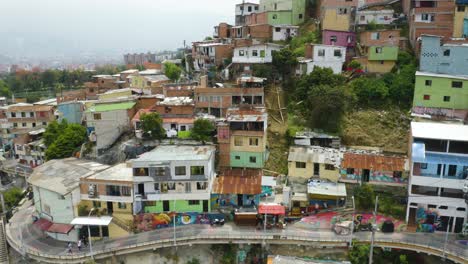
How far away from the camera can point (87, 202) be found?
32.8 meters

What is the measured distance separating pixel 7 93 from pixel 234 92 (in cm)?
6639

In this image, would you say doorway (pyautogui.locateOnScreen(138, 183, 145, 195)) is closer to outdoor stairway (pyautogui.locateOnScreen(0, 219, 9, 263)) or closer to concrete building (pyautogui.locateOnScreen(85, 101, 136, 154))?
concrete building (pyautogui.locateOnScreen(85, 101, 136, 154))

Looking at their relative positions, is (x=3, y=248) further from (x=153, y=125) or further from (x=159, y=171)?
(x=153, y=125)

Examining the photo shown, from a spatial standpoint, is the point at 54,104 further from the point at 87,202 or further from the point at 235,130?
the point at 235,130

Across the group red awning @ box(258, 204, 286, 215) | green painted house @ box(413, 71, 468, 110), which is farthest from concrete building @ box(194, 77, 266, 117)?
green painted house @ box(413, 71, 468, 110)

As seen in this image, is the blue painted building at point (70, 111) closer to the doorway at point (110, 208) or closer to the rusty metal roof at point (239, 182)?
the doorway at point (110, 208)

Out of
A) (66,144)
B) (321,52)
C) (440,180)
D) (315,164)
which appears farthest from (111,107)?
(440,180)

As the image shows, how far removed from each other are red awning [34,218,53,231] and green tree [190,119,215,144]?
14.9 meters

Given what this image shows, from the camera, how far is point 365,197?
32.0 meters

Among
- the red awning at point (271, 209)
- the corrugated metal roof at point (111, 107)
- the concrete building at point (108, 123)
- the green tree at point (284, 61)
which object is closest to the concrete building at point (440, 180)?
the red awning at point (271, 209)

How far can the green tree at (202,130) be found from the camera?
37.1m

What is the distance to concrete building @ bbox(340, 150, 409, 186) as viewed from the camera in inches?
1299

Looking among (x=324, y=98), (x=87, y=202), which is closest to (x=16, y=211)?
(x=87, y=202)

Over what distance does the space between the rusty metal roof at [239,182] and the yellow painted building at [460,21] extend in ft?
96.6
